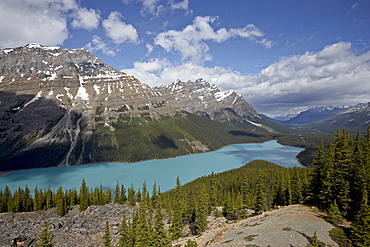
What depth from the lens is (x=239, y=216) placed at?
2181 inches

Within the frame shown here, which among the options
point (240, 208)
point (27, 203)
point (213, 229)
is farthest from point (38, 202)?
point (240, 208)

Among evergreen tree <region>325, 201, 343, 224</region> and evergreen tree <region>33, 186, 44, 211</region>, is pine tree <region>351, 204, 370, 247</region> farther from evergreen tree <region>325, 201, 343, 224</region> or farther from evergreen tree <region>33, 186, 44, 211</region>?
evergreen tree <region>33, 186, 44, 211</region>

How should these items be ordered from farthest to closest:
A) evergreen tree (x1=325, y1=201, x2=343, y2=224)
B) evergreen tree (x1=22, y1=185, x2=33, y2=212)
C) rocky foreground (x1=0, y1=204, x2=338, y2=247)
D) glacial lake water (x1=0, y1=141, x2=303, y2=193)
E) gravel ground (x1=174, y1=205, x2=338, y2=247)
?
glacial lake water (x1=0, y1=141, x2=303, y2=193) → evergreen tree (x1=22, y1=185, x2=33, y2=212) → evergreen tree (x1=325, y1=201, x2=343, y2=224) → rocky foreground (x1=0, y1=204, x2=338, y2=247) → gravel ground (x1=174, y1=205, x2=338, y2=247)

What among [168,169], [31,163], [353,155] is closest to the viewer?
[353,155]

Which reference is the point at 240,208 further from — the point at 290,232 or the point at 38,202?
the point at 38,202

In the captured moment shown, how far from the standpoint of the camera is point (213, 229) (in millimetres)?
A: 48188

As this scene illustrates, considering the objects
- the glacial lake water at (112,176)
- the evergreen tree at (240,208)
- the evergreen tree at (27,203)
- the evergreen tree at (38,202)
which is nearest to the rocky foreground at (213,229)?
the evergreen tree at (240,208)

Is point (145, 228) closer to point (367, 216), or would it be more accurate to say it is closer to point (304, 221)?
A: point (304, 221)

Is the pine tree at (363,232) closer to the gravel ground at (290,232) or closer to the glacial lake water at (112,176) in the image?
the gravel ground at (290,232)

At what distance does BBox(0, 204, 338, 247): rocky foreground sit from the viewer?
84.5ft

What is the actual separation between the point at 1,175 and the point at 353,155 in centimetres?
22068

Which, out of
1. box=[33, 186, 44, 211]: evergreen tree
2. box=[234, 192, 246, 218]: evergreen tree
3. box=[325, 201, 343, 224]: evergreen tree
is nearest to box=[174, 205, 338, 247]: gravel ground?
box=[325, 201, 343, 224]: evergreen tree

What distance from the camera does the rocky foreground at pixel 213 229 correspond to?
2575 cm

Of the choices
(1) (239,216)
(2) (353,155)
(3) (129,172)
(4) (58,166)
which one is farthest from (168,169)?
(2) (353,155)
